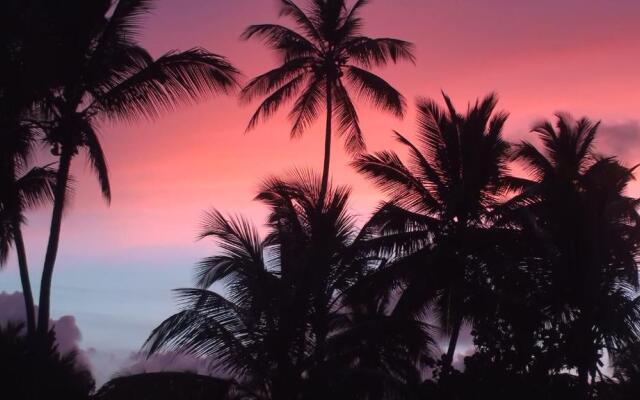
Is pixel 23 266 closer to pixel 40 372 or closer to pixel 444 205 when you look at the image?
pixel 40 372

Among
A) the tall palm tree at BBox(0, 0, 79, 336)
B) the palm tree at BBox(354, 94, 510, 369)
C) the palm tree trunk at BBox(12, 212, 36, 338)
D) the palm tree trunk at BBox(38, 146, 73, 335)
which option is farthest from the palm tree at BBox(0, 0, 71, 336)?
the palm tree at BBox(354, 94, 510, 369)

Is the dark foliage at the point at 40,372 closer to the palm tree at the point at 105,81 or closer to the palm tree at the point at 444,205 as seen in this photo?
the palm tree at the point at 105,81

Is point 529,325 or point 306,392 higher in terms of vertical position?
point 529,325

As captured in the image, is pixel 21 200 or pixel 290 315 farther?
pixel 21 200

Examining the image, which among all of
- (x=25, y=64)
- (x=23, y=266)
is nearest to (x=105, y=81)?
(x=25, y=64)

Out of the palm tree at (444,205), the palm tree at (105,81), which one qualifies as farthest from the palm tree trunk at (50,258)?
the palm tree at (444,205)

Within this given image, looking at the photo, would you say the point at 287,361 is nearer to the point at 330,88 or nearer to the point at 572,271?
the point at 572,271

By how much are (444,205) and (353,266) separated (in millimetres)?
5457

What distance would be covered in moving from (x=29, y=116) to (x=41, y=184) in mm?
6105

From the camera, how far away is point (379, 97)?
24469 mm

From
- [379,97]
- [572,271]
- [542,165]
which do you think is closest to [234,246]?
[572,271]

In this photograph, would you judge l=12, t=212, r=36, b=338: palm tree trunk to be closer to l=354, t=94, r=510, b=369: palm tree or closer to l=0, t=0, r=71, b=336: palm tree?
l=0, t=0, r=71, b=336: palm tree

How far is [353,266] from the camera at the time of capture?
14.7m

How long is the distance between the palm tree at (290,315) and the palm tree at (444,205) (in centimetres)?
370
